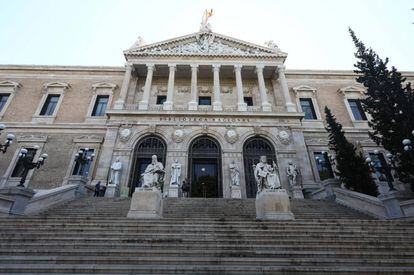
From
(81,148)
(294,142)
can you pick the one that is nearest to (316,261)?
(294,142)

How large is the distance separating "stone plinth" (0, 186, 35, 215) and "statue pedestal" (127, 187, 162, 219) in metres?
3.79

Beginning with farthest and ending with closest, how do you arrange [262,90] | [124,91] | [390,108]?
[262,90] < [124,91] < [390,108]

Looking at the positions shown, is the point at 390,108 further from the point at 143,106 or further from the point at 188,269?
the point at 143,106

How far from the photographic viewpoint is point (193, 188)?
14.7 meters

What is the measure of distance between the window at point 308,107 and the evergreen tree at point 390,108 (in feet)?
19.6

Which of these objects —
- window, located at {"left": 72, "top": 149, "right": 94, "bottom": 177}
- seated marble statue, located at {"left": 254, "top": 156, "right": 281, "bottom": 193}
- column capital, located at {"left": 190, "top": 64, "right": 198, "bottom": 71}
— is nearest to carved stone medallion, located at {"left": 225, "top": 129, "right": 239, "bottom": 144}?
column capital, located at {"left": 190, "top": 64, "right": 198, "bottom": 71}

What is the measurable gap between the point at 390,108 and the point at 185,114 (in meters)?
11.5

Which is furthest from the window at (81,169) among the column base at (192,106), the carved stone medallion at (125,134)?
the column base at (192,106)

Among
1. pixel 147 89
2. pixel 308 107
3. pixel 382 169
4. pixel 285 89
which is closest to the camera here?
pixel 382 169

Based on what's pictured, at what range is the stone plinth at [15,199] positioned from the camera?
25.5ft

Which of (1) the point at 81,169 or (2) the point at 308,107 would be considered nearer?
(1) the point at 81,169

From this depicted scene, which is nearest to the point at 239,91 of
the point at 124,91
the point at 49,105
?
the point at 124,91

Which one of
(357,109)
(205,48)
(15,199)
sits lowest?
(15,199)

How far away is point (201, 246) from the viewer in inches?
205
